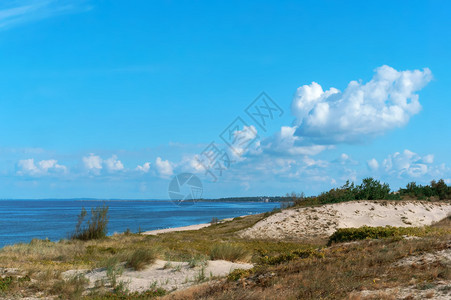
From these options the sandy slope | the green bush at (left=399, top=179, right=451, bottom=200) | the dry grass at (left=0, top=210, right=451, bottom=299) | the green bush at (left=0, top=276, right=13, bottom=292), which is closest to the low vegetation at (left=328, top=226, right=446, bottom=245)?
the dry grass at (left=0, top=210, right=451, bottom=299)

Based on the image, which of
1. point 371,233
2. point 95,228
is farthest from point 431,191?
point 95,228

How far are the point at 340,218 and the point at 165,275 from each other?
22617 mm

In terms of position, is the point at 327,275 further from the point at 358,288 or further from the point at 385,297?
the point at 385,297

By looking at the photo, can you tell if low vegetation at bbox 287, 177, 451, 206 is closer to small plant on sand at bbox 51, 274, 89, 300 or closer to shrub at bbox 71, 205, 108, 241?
shrub at bbox 71, 205, 108, 241

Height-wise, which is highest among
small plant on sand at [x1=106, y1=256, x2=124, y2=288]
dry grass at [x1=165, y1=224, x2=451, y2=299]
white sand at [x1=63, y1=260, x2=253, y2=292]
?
dry grass at [x1=165, y1=224, x2=451, y2=299]

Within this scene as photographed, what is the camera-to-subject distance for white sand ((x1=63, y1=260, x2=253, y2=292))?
1257 centimetres

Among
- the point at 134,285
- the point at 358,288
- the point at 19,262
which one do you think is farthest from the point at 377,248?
the point at 19,262

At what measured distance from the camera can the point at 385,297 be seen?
8.16 m

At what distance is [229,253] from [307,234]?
623 inches

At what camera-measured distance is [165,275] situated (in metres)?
13.7

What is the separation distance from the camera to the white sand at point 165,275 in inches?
A: 495

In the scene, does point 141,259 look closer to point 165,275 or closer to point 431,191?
point 165,275

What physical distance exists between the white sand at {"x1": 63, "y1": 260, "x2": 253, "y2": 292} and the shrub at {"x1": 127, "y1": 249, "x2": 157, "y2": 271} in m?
0.18

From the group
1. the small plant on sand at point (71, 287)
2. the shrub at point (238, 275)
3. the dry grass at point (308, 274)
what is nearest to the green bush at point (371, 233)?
the dry grass at point (308, 274)
